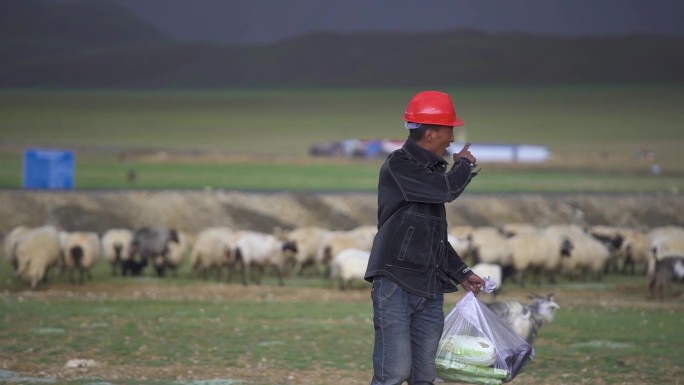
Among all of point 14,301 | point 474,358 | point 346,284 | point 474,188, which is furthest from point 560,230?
point 474,188

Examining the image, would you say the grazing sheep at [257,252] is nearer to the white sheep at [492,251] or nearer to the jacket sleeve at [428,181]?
the white sheep at [492,251]

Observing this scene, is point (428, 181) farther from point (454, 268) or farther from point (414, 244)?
point (454, 268)

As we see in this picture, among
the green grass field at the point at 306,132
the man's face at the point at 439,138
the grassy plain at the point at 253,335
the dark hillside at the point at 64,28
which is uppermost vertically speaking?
the dark hillside at the point at 64,28

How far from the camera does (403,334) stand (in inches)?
→ 239

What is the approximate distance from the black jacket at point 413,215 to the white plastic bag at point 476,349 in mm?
419

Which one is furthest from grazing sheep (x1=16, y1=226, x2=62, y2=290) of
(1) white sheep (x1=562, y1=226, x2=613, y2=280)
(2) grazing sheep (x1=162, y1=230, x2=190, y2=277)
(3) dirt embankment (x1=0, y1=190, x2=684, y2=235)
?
(3) dirt embankment (x1=0, y1=190, x2=684, y2=235)

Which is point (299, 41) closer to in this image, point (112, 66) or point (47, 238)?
point (112, 66)

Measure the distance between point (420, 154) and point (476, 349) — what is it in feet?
3.62

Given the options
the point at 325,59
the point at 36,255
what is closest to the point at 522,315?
the point at 36,255

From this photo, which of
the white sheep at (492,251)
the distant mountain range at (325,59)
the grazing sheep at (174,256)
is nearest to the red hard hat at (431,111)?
the white sheep at (492,251)

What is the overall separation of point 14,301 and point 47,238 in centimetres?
249

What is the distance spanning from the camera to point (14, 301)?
1595 cm

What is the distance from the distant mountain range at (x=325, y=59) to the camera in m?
108

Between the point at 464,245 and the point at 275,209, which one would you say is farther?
the point at 275,209
